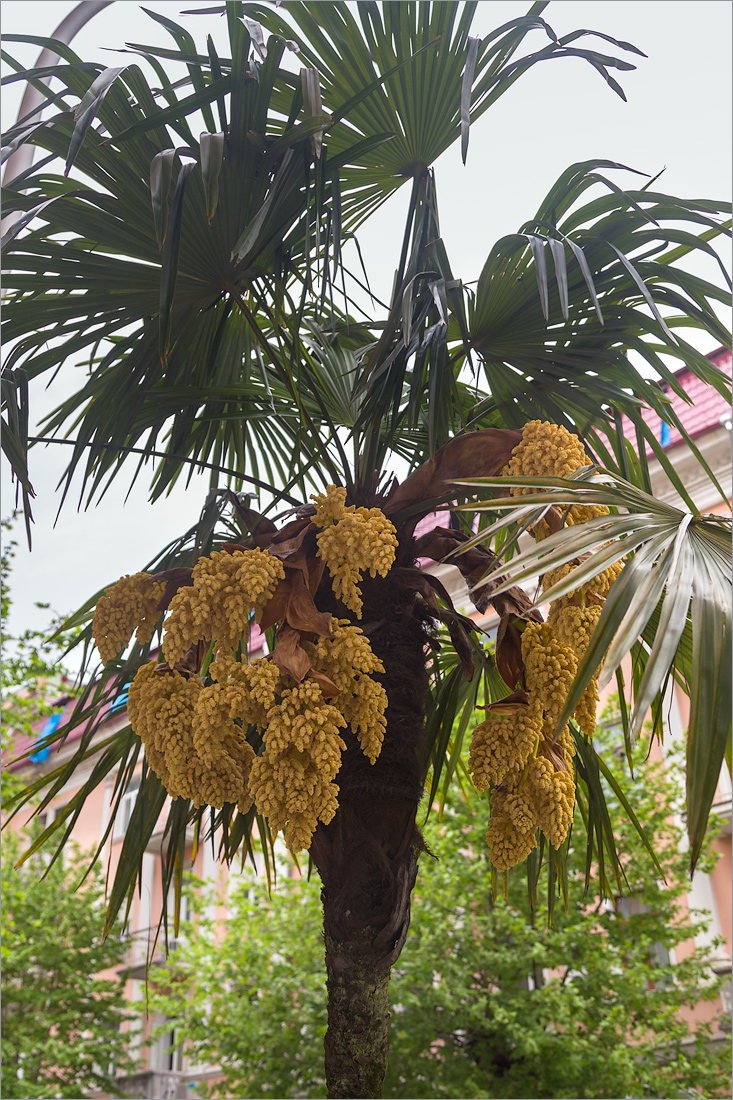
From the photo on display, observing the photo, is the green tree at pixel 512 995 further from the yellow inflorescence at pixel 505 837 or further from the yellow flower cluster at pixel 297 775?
the yellow flower cluster at pixel 297 775

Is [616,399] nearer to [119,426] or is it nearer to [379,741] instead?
[379,741]

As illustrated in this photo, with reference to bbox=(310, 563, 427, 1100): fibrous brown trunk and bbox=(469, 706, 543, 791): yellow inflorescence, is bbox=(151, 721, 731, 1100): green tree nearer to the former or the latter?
bbox=(310, 563, 427, 1100): fibrous brown trunk

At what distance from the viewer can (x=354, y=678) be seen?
2.34m

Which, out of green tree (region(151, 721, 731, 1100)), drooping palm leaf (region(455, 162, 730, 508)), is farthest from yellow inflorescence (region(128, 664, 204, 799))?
green tree (region(151, 721, 731, 1100))

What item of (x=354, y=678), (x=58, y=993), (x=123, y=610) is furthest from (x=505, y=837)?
(x=58, y=993)

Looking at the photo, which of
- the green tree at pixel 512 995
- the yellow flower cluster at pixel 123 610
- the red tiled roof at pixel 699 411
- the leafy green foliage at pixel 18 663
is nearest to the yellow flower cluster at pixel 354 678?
the yellow flower cluster at pixel 123 610

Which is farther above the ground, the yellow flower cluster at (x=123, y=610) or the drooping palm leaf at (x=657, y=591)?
the yellow flower cluster at (x=123, y=610)

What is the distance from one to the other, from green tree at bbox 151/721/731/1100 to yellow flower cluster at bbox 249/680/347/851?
6626mm

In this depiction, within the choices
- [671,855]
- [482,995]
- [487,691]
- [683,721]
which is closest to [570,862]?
[671,855]

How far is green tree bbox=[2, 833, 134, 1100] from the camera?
43.8 feet

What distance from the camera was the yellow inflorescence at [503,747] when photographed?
2252mm

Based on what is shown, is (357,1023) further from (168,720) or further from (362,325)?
(362,325)

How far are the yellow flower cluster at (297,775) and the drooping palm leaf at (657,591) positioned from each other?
521mm

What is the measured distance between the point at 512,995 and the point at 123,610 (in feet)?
26.2
